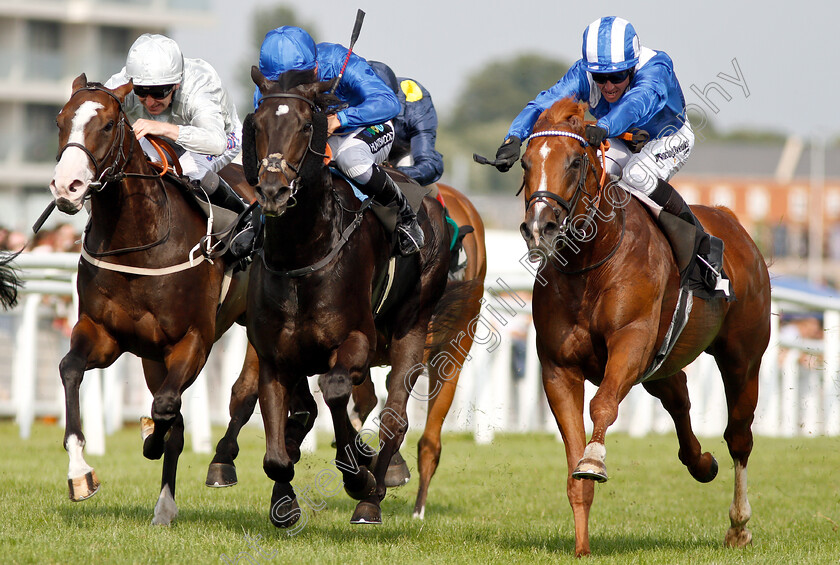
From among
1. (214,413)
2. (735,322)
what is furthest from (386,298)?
(214,413)

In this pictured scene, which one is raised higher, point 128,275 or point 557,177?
point 557,177

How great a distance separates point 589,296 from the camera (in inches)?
222

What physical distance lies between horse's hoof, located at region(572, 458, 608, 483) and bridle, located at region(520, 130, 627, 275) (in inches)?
39.0

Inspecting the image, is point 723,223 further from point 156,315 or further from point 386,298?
point 156,315

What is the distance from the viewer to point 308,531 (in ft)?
20.0

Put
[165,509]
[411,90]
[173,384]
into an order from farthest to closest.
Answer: [411,90] → [165,509] → [173,384]

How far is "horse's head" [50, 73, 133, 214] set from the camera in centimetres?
536

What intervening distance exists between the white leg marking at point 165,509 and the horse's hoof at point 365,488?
109 cm

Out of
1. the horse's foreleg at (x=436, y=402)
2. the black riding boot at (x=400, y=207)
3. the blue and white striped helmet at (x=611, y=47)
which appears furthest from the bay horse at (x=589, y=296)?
the horse's foreleg at (x=436, y=402)

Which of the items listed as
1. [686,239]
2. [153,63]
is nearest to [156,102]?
[153,63]

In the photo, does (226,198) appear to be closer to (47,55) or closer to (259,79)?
(259,79)

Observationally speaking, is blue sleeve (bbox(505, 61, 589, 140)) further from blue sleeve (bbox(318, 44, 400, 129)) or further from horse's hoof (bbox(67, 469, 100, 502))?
horse's hoof (bbox(67, 469, 100, 502))

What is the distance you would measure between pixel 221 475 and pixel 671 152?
10.1ft

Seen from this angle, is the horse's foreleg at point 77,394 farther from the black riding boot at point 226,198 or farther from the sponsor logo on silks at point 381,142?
the sponsor logo on silks at point 381,142
